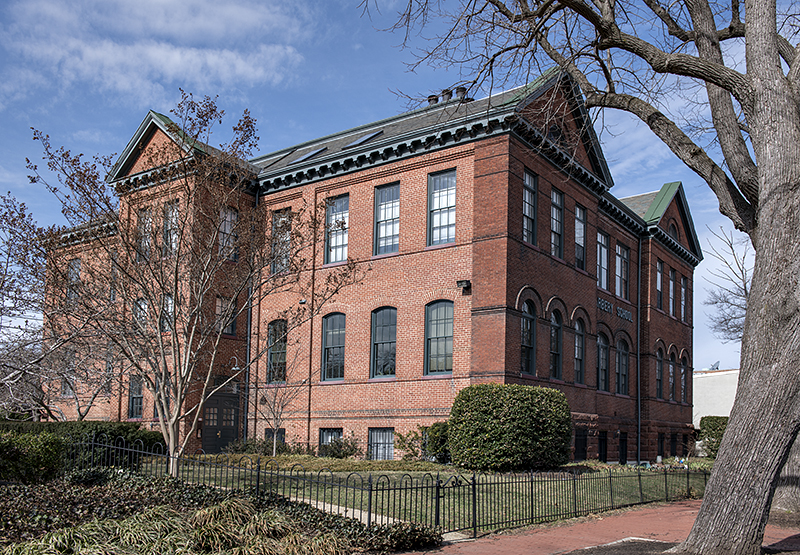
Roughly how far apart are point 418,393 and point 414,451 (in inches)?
69.0

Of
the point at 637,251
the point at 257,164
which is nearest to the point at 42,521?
the point at 257,164

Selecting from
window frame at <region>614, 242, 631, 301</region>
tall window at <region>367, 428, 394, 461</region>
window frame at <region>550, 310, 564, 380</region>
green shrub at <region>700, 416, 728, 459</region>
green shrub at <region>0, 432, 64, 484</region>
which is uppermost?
window frame at <region>614, 242, 631, 301</region>

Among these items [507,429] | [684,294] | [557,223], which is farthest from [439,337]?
[684,294]

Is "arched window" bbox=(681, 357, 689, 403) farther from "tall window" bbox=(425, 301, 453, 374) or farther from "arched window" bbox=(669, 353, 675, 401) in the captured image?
"tall window" bbox=(425, 301, 453, 374)

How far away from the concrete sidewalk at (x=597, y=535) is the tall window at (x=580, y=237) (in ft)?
39.4

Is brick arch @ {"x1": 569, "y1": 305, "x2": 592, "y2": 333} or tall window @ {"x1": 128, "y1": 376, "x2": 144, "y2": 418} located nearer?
brick arch @ {"x1": 569, "y1": 305, "x2": 592, "y2": 333}

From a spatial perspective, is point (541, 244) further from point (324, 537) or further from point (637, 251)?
point (324, 537)

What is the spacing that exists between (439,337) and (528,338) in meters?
2.70

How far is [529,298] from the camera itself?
71.6 ft

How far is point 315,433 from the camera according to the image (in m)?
24.2

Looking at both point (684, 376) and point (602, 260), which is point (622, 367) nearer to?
point (602, 260)

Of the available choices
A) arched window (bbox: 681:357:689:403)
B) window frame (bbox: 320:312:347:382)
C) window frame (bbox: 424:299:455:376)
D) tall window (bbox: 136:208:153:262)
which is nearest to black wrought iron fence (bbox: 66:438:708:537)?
tall window (bbox: 136:208:153:262)

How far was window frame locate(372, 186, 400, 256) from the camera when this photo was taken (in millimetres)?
23578

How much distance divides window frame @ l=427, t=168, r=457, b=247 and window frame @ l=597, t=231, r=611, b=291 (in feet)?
28.7
